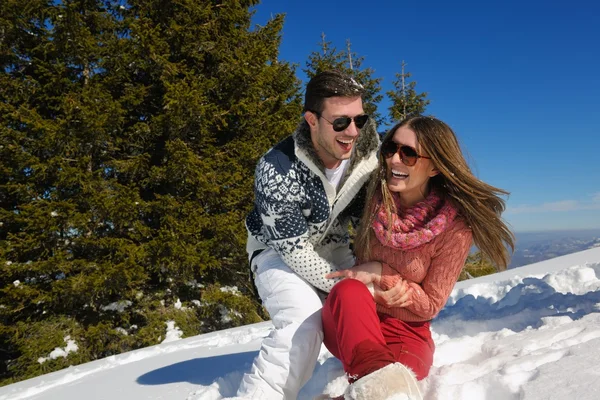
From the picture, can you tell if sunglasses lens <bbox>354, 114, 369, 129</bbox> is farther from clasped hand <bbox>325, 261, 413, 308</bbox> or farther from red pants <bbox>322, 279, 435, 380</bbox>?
red pants <bbox>322, 279, 435, 380</bbox>

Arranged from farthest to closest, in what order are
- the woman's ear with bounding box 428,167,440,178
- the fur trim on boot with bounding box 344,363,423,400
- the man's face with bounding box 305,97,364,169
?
the man's face with bounding box 305,97,364,169
the woman's ear with bounding box 428,167,440,178
the fur trim on boot with bounding box 344,363,423,400

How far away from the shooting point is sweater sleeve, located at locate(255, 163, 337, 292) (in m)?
2.05

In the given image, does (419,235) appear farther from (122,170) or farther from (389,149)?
(122,170)

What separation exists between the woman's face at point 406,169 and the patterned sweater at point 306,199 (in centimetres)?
32

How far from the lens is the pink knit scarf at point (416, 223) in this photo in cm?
181

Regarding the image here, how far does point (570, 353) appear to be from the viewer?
161 cm

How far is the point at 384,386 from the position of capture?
133cm

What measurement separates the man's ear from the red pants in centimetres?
90

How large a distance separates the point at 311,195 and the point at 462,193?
2.42 feet

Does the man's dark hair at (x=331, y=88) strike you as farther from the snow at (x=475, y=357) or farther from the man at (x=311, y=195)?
the snow at (x=475, y=357)

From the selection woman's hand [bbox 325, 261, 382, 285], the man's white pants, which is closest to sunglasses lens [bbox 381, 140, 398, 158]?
woman's hand [bbox 325, 261, 382, 285]

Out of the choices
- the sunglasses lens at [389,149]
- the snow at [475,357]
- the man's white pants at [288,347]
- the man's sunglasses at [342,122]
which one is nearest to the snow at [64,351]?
the snow at [475,357]

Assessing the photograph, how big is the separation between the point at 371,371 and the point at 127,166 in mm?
7245

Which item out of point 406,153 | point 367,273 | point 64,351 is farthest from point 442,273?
point 64,351
